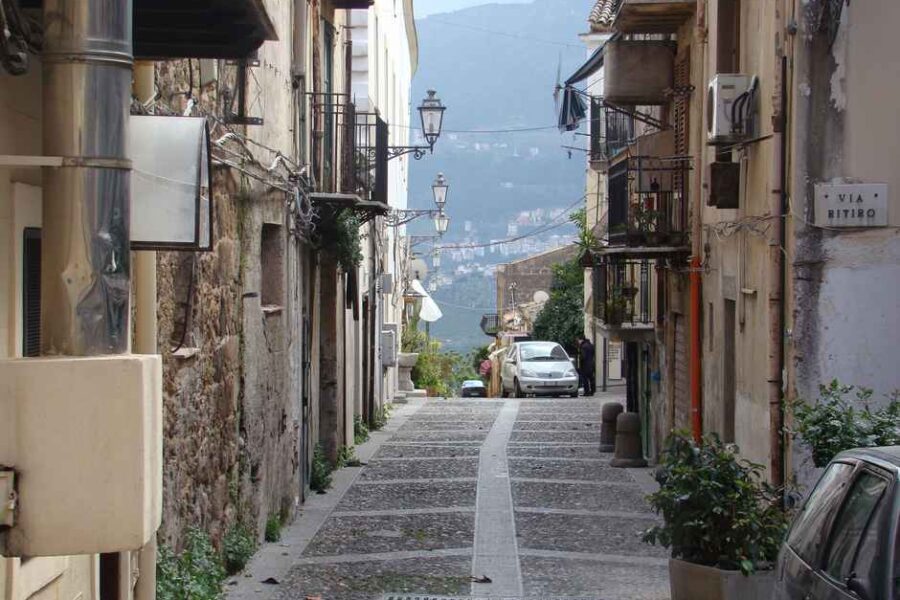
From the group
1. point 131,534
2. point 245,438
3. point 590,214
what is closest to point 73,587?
point 131,534

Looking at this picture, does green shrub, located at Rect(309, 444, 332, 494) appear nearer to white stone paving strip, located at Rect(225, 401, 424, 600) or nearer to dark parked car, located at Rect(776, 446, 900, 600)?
white stone paving strip, located at Rect(225, 401, 424, 600)

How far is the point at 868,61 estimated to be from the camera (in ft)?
32.4

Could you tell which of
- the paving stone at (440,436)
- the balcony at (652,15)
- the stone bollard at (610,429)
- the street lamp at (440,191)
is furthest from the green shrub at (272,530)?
the street lamp at (440,191)

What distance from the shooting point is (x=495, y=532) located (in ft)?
41.0

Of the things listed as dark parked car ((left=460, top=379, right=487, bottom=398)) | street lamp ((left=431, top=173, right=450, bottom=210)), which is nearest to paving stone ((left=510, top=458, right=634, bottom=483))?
street lamp ((left=431, top=173, right=450, bottom=210))

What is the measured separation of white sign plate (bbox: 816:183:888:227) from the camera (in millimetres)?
9773

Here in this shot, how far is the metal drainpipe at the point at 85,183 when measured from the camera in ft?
12.7

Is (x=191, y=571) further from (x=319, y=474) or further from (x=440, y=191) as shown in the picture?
(x=440, y=191)

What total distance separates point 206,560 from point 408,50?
31327mm

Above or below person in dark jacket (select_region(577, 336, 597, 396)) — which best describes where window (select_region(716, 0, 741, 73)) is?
above

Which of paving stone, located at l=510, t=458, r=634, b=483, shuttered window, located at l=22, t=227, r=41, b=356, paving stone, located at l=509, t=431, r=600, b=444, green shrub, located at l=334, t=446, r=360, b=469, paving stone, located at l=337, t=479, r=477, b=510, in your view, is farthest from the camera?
paving stone, located at l=509, t=431, r=600, b=444

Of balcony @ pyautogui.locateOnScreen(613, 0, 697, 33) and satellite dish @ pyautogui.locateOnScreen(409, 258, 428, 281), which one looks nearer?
balcony @ pyautogui.locateOnScreen(613, 0, 697, 33)

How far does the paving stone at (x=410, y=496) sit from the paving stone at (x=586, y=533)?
114 cm

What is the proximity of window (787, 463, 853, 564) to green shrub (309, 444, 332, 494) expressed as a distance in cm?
1016
